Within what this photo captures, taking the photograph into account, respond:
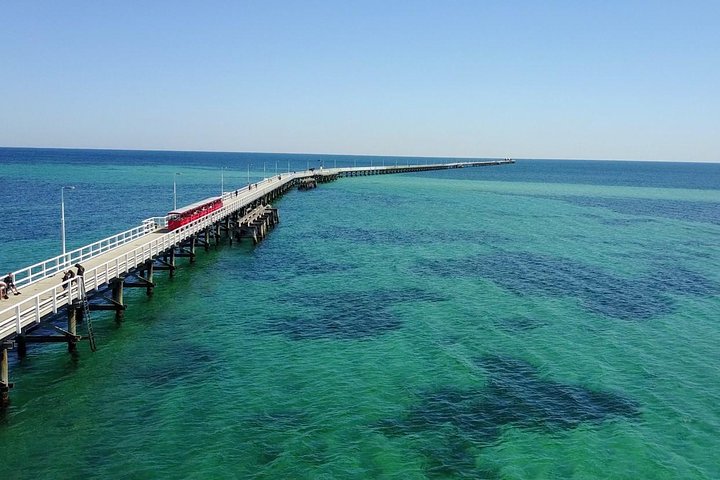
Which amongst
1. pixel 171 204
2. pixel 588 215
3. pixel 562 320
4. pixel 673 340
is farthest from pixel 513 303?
pixel 171 204

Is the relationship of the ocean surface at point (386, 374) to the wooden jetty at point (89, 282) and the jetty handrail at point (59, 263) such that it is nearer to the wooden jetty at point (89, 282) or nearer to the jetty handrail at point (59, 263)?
the wooden jetty at point (89, 282)

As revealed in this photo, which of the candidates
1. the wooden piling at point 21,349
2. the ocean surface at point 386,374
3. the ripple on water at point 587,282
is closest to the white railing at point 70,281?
the wooden piling at point 21,349

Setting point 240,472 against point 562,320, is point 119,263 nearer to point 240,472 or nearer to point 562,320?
point 240,472

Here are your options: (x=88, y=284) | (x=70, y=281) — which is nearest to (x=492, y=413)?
(x=70, y=281)

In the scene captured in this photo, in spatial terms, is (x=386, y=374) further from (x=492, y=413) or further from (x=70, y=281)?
(x=70, y=281)

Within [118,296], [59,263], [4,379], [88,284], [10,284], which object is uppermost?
[10,284]
